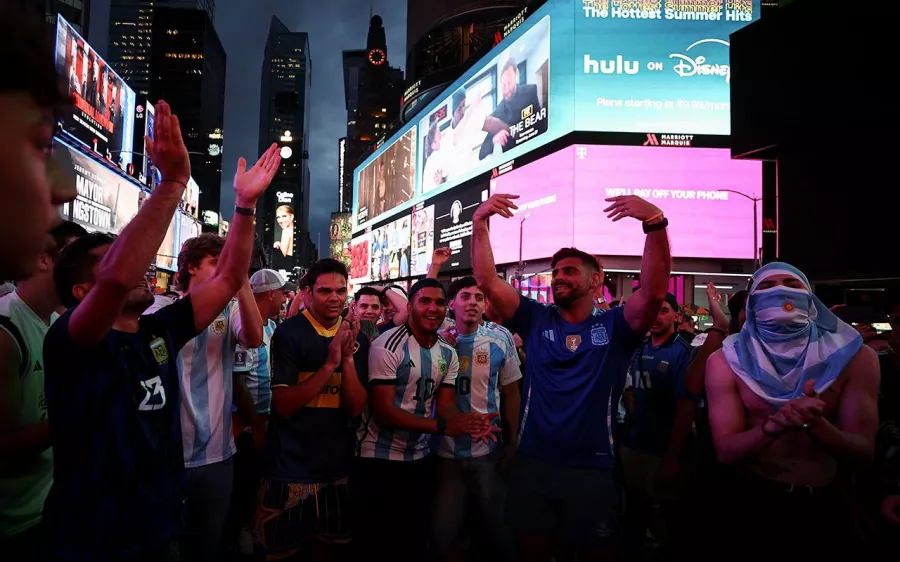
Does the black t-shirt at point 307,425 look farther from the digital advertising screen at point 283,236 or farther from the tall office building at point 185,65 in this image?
the tall office building at point 185,65

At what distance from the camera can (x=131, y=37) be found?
7269 inches

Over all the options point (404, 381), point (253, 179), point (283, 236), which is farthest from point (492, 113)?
point (283, 236)

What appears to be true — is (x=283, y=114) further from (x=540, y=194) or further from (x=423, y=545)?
(x=423, y=545)

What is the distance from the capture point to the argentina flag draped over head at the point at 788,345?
276 centimetres

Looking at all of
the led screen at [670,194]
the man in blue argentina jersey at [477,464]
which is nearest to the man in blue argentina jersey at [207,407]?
the man in blue argentina jersey at [477,464]

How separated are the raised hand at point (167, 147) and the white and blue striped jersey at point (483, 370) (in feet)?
10.1

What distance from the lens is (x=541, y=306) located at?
4.34 meters

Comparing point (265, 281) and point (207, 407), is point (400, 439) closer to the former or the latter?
point (207, 407)

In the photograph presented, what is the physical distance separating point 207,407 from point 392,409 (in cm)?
121

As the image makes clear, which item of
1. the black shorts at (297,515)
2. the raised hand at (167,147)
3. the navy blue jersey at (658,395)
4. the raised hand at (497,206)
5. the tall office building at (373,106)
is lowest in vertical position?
the black shorts at (297,515)

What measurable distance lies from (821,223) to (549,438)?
15432mm

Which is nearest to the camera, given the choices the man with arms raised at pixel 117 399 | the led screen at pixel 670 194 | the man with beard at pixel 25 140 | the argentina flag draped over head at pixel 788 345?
the man with beard at pixel 25 140

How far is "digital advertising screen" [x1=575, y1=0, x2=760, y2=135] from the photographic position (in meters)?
32.3

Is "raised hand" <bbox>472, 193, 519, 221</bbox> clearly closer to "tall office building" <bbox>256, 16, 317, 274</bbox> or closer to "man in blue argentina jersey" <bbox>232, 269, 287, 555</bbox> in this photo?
"man in blue argentina jersey" <bbox>232, 269, 287, 555</bbox>
